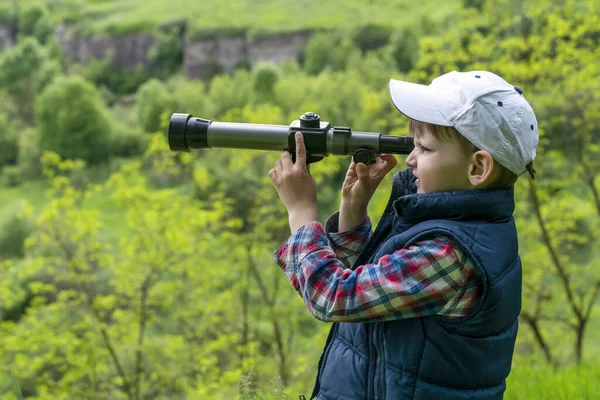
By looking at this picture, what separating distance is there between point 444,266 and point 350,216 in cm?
53

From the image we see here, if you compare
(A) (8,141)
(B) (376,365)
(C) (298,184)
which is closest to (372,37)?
(A) (8,141)

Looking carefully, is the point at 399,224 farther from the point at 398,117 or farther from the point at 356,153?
the point at 398,117

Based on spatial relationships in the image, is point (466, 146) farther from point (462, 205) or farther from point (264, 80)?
point (264, 80)

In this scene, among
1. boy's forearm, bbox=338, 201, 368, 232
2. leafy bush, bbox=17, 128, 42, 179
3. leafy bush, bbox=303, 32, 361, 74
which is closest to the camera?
boy's forearm, bbox=338, 201, 368, 232

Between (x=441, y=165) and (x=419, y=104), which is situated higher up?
(x=419, y=104)

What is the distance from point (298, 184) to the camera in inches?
71.1

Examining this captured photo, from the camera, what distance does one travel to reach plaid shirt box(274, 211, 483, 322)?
156 centimetres

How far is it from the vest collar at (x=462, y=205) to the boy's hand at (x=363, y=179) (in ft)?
0.91

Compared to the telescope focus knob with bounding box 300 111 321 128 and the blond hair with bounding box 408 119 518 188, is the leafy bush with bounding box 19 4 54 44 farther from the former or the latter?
the blond hair with bounding box 408 119 518 188

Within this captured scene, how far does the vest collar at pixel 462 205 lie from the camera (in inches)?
62.9

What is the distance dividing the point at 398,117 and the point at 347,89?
912 inches

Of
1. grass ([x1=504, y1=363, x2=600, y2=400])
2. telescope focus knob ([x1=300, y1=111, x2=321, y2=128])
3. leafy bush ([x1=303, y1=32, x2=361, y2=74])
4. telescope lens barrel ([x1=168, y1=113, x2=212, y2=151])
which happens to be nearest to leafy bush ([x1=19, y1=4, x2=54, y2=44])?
leafy bush ([x1=303, y1=32, x2=361, y2=74])

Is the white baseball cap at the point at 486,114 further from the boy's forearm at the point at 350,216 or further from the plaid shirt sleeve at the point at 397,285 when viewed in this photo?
the boy's forearm at the point at 350,216

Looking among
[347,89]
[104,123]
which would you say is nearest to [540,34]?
[347,89]
